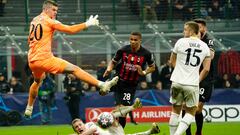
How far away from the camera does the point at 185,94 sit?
14523mm

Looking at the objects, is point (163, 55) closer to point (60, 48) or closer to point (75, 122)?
point (60, 48)

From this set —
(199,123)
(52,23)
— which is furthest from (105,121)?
(199,123)

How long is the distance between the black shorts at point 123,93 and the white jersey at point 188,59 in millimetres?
2733

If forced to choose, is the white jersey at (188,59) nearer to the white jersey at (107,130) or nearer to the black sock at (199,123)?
the white jersey at (107,130)

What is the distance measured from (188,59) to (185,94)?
2.21 ft

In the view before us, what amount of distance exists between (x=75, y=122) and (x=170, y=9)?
1708 cm

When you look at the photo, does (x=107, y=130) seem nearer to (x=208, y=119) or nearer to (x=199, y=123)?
(x=199, y=123)

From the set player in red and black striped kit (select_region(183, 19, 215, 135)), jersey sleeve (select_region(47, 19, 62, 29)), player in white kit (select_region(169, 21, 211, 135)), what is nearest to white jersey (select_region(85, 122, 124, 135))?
player in white kit (select_region(169, 21, 211, 135))

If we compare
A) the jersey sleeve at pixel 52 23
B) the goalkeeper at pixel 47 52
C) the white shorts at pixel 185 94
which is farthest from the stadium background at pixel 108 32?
the white shorts at pixel 185 94

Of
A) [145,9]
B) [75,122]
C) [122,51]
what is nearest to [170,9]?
[145,9]

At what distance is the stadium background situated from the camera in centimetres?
2820

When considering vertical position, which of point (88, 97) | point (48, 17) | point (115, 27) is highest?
point (48, 17)

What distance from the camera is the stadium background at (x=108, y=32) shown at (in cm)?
2820

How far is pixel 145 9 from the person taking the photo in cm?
3036
